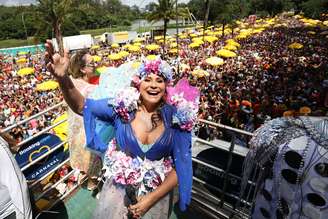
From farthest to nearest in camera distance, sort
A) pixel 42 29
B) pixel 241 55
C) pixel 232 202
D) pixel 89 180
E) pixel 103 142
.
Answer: pixel 42 29
pixel 241 55
pixel 89 180
pixel 232 202
pixel 103 142

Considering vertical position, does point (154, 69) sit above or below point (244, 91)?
above

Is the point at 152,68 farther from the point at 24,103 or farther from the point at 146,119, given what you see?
the point at 24,103

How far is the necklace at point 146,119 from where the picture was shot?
6.47 feet

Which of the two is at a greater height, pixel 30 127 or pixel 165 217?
pixel 165 217

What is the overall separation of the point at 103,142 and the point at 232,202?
1.88m

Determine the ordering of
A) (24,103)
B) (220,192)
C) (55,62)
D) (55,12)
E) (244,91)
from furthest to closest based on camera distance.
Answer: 1. (55,12)
2. (24,103)
3. (244,91)
4. (220,192)
5. (55,62)

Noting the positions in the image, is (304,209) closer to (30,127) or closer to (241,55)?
(30,127)

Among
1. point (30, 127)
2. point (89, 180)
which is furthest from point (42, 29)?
point (89, 180)

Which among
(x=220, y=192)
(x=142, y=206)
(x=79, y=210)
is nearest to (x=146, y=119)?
(x=142, y=206)

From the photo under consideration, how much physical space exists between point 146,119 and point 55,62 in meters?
0.73

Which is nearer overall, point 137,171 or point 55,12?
point 137,171

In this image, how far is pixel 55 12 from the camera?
26.8 meters

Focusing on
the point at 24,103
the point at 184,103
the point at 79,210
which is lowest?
the point at 24,103

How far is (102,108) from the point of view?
6.70 ft
